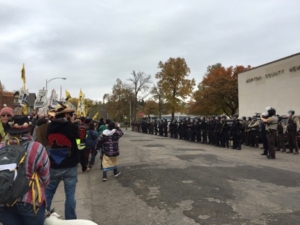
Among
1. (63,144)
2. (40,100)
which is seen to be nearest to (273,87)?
(40,100)

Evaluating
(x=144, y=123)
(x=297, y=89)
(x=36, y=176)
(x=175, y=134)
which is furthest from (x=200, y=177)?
(x=144, y=123)

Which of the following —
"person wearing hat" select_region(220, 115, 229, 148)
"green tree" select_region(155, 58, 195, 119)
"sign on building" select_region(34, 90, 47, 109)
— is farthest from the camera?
"green tree" select_region(155, 58, 195, 119)

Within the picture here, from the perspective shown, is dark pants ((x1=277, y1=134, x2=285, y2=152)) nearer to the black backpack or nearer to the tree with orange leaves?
the black backpack

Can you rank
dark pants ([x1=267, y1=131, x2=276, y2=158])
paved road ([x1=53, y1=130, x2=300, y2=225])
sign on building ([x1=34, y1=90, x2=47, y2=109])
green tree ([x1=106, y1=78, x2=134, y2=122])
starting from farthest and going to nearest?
1. green tree ([x1=106, y1=78, x2=134, y2=122])
2. dark pants ([x1=267, y1=131, x2=276, y2=158])
3. sign on building ([x1=34, y1=90, x2=47, y2=109])
4. paved road ([x1=53, y1=130, x2=300, y2=225])

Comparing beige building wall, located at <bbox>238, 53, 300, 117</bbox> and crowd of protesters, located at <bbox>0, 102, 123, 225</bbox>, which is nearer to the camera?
crowd of protesters, located at <bbox>0, 102, 123, 225</bbox>

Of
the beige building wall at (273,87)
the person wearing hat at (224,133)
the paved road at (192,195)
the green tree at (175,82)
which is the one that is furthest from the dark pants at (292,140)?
the green tree at (175,82)

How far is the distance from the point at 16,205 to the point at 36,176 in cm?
32

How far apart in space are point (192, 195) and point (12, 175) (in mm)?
4476

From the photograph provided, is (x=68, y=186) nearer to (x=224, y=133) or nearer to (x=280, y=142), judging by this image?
(x=280, y=142)

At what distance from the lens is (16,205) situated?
3.02m

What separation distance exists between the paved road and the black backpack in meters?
2.65

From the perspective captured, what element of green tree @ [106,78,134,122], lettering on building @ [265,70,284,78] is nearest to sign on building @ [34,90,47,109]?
lettering on building @ [265,70,284,78]

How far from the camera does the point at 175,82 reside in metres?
49.2

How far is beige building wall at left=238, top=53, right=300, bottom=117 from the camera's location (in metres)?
29.9
